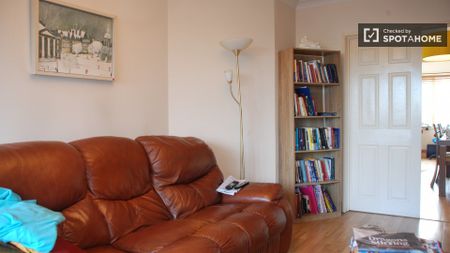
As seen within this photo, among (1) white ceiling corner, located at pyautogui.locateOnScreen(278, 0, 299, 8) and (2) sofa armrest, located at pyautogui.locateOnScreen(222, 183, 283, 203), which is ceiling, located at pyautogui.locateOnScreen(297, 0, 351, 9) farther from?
(2) sofa armrest, located at pyautogui.locateOnScreen(222, 183, 283, 203)

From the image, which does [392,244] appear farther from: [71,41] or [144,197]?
[71,41]

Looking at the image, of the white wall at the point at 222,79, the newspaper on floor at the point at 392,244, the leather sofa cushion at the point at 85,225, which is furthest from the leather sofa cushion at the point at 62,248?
the white wall at the point at 222,79

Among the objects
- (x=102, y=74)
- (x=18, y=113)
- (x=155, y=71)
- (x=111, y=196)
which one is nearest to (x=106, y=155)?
(x=111, y=196)

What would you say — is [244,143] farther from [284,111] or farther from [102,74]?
[102,74]

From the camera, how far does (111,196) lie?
7.26ft

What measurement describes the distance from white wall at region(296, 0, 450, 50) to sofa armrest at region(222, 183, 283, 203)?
83.7 inches

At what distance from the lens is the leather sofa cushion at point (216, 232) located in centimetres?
190

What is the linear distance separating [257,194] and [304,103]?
1410mm

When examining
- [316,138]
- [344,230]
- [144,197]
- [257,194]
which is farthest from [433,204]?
[144,197]

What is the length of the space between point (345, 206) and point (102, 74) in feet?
10.1

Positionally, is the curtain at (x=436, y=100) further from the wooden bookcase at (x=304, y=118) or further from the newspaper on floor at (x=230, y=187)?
the newspaper on floor at (x=230, y=187)

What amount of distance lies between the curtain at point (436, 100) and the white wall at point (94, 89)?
8480 mm

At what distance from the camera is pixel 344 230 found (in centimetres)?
343

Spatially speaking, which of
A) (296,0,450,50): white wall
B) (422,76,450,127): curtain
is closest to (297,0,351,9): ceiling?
(296,0,450,50): white wall
